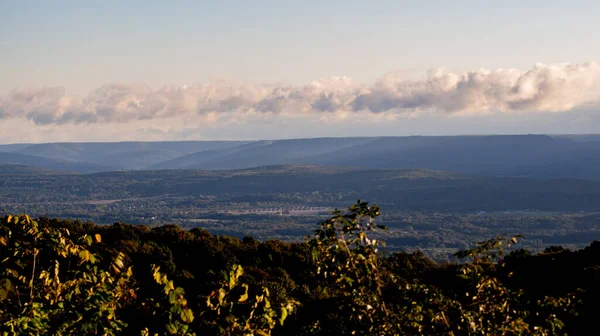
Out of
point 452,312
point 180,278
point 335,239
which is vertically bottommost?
point 180,278

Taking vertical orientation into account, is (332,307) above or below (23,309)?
below

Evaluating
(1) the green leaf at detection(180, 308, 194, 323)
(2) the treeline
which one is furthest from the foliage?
(1) the green leaf at detection(180, 308, 194, 323)

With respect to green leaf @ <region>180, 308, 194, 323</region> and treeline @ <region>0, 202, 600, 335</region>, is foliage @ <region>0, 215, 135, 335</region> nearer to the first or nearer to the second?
treeline @ <region>0, 202, 600, 335</region>

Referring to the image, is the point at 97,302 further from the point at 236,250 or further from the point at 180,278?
the point at 236,250

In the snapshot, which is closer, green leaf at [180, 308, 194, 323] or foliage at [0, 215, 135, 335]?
green leaf at [180, 308, 194, 323]

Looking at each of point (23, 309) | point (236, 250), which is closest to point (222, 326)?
point (23, 309)

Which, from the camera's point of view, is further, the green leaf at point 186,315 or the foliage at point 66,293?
the foliage at point 66,293

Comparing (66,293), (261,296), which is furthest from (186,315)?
(66,293)

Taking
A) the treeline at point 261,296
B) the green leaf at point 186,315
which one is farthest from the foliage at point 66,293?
the green leaf at point 186,315

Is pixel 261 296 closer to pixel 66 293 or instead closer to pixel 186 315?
pixel 186 315

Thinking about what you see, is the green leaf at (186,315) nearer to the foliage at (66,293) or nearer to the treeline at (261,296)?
the treeline at (261,296)

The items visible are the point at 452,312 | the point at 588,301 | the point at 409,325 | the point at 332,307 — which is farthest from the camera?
the point at 332,307
